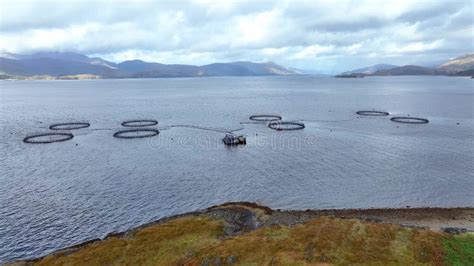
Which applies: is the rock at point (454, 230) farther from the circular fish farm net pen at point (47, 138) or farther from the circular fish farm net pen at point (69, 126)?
the circular fish farm net pen at point (69, 126)

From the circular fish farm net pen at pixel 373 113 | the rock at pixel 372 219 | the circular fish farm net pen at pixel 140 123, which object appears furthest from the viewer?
the circular fish farm net pen at pixel 373 113

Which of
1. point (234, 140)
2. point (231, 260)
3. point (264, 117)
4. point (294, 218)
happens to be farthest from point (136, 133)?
point (231, 260)

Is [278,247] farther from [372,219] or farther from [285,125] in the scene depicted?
[285,125]

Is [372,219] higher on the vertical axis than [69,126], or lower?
lower

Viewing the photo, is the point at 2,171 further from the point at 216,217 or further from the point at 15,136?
the point at 216,217

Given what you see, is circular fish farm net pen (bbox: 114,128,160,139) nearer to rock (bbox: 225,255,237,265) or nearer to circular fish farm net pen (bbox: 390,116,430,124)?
rock (bbox: 225,255,237,265)

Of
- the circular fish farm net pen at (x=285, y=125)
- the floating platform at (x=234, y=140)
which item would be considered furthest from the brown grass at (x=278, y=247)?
the circular fish farm net pen at (x=285, y=125)
